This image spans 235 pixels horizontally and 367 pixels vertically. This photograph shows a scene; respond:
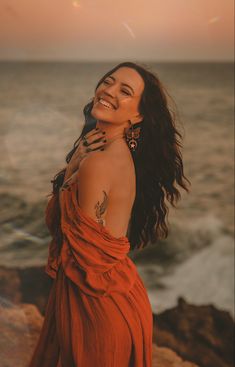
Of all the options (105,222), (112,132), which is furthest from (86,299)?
(112,132)

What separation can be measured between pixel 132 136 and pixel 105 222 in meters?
0.24

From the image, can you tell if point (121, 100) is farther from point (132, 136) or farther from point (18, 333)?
point (18, 333)

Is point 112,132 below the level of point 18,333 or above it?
above

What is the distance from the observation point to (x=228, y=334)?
68.7 inches

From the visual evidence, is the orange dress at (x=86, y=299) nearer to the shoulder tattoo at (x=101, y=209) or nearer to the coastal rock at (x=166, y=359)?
the shoulder tattoo at (x=101, y=209)

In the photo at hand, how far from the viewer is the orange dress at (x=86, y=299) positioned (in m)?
1.31

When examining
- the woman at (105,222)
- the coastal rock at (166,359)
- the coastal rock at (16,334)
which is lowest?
the coastal rock at (166,359)

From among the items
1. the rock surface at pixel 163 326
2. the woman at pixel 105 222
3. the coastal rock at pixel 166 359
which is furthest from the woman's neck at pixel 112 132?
the coastal rock at pixel 166 359

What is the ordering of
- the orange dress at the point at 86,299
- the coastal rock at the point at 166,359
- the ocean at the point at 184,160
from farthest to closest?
the coastal rock at the point at 166,359 < the ocean at the point at 184,160 < the orange dress at the point at 86,299

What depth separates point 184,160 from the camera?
62.9 inches

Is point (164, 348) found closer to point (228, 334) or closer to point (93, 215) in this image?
point (228, 334)

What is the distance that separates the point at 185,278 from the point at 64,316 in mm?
479

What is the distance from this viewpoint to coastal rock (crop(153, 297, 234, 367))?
1642 mm

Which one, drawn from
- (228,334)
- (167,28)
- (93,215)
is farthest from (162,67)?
(228,334)
